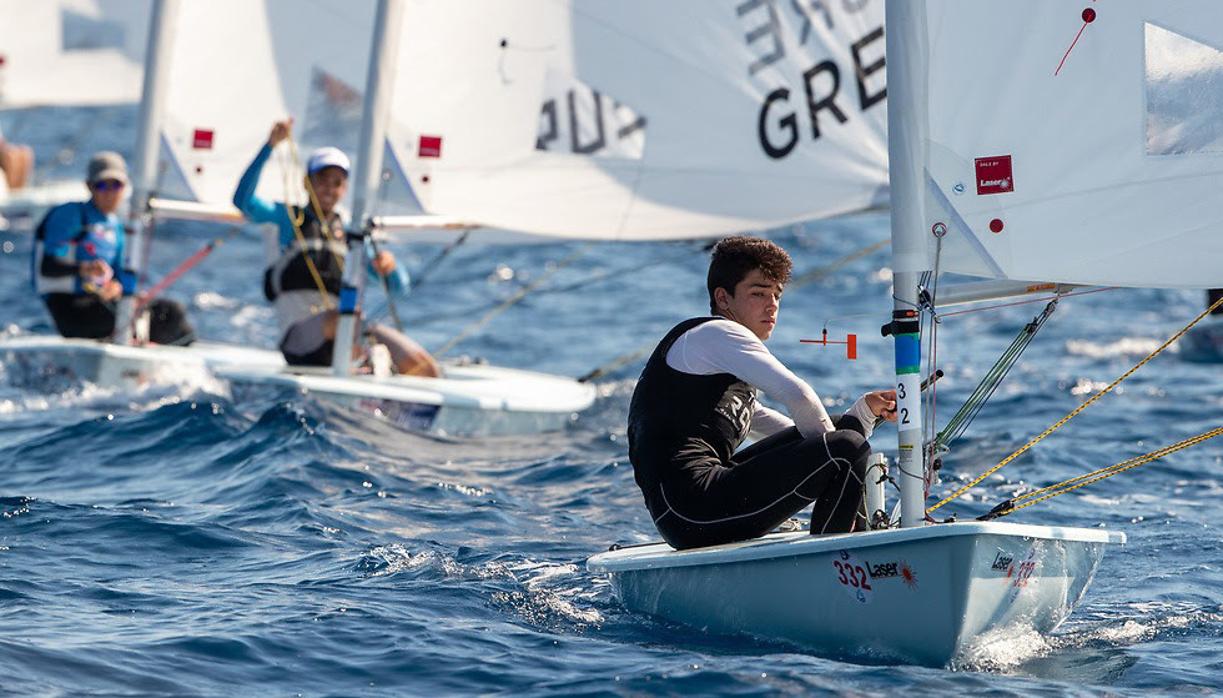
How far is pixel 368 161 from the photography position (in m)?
8.45

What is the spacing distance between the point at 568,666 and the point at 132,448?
3.79 metres

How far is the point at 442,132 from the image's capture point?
8719 millimetres

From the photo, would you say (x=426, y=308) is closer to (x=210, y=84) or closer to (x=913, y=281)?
(x=210, y=84)

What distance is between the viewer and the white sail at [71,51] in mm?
14227

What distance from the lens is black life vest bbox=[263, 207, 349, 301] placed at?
8570 millimetres

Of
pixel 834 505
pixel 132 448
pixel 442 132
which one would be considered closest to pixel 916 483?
pixel 834 505

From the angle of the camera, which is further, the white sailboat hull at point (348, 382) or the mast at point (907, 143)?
the white sailboat hull at point (348, 382)

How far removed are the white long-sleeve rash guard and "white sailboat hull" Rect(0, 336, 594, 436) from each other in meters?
3.75

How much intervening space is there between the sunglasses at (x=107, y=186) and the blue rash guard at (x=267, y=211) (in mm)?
949

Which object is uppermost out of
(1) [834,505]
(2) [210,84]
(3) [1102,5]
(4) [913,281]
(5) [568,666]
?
(2) [210,84]

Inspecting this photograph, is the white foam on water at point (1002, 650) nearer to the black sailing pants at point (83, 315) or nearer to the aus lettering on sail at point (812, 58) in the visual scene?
the aus lettering on sail at point (812, 58)

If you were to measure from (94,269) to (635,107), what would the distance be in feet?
9.86

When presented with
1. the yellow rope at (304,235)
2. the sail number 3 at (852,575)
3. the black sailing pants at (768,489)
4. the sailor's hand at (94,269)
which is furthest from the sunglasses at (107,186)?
the sail number 3 at (852,575)

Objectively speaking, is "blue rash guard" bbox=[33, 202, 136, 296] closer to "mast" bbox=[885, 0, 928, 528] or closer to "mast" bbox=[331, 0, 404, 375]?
"mast" bbox=[331, 0, 404, 375]
